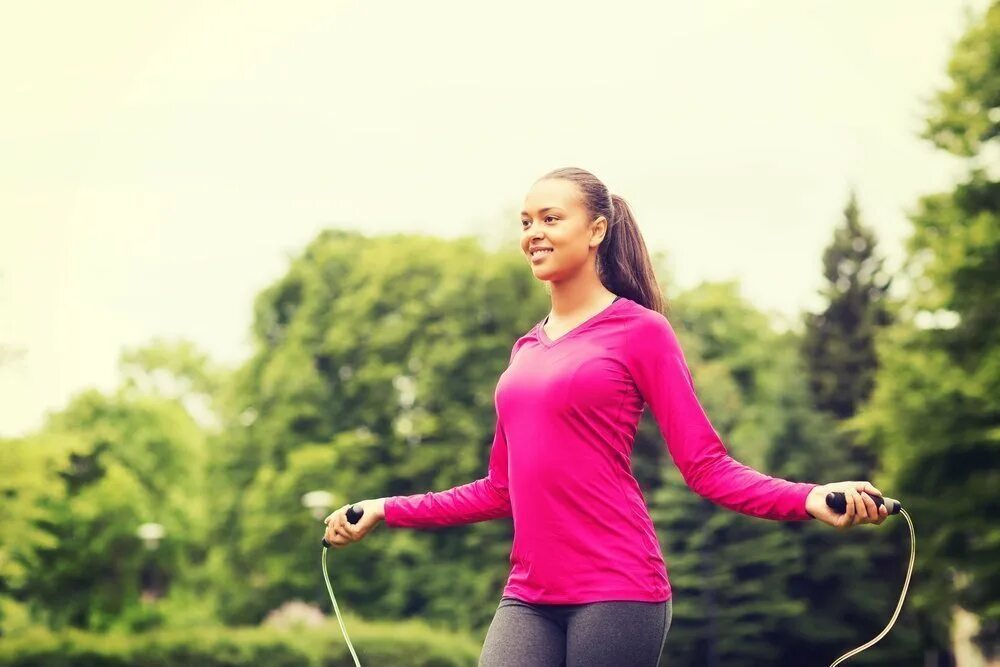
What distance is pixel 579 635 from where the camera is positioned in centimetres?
338

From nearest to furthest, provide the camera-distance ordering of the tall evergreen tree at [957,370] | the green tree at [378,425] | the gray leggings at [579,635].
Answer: the gray leggings at [579,635]
the tall evergreen tree at [957,370]
the green tree at [378,425]

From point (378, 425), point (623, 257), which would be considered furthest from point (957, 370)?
point (623, 257)

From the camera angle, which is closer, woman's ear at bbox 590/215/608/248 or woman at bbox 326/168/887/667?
woman at bbox 326/168/887/667

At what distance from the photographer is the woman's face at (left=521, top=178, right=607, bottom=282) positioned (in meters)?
3.63

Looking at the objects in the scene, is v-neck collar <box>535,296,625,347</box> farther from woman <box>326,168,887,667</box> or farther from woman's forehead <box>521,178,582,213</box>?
woman's forehead <box>521,178,582,213</box>

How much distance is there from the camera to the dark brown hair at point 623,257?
3766mm

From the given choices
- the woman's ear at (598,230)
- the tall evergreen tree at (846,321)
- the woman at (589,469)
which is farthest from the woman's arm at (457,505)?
the tall evergreen tree at (846,321)

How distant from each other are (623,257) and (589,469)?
2.19ft

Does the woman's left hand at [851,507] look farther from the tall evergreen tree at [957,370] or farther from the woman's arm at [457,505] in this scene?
the tall evergreen tree at [957,370]

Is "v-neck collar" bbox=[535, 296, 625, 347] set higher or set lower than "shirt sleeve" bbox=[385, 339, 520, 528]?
higher

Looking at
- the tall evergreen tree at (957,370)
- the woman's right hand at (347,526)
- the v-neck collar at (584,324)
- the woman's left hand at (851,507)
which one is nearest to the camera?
the woman's left hand at (851,507)

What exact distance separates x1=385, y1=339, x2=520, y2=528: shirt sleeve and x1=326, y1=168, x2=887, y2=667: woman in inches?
9.2

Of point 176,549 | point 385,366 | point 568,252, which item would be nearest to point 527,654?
point 568,252

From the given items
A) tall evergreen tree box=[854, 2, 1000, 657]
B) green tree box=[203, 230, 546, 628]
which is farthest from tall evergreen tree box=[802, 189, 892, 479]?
tall evergreen tree box=[854, 2, 1000, 657]
